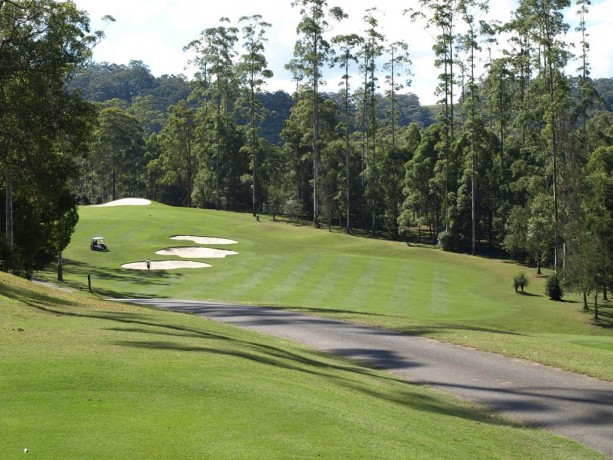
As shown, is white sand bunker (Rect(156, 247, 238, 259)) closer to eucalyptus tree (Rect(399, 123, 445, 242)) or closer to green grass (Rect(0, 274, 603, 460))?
eucalyptus tree (Rect(399, 123, 445, 242))

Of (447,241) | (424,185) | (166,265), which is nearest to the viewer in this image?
(166,265)

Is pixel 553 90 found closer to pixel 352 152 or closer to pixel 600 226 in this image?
pixel 600 226

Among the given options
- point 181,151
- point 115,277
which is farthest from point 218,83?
point 115,277

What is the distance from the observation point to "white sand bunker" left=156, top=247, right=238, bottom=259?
198 feet

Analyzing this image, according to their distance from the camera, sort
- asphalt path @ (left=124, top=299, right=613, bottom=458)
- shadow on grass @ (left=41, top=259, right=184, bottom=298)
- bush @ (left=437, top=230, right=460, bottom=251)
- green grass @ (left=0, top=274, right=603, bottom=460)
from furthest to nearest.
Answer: bush @ (left=437, top=230, right=460, bottom=251)
shadow on grass @ (left=41, top=259, right=184, bottom=298)
asphalt path @ (left=124, top=299, right=613, bottom=458)
green grass @ (left=0, top=274, right=603, bottom=460)

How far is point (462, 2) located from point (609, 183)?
32326 mm

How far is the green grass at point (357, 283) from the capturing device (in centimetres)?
2873

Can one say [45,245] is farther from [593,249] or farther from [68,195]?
[593,249]

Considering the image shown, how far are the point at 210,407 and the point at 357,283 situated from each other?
39.1m

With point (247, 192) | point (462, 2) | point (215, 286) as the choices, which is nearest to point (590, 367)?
point (215, 286)

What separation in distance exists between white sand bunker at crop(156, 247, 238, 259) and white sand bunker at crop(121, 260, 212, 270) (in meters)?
2.92

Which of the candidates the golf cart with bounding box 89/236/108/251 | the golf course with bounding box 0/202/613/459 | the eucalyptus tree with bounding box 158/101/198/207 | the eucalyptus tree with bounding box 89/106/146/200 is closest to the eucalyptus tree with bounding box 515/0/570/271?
the golf course with bounding box 0/202/613/459

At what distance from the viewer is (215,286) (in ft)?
155

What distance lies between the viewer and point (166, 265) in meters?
56.0
